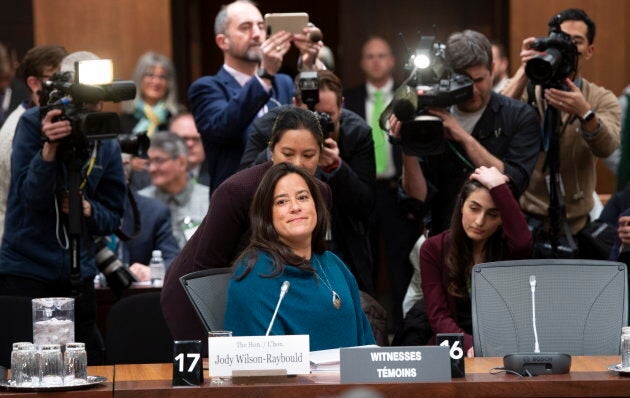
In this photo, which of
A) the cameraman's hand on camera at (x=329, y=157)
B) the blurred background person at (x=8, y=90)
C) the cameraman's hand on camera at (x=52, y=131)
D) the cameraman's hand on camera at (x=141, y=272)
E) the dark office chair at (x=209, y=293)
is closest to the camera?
the dark office chair at (x=209, y=293)

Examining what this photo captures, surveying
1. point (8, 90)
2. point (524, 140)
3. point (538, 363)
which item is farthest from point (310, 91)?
point (8, 90)

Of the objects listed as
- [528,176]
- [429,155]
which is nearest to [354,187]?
[429,155]

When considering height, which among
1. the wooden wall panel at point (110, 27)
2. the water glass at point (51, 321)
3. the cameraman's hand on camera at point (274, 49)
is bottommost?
the water glass at point (51, 321)

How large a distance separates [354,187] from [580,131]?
3.29 feet

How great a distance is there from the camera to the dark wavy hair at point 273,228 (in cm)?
385

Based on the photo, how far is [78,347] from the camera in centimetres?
336

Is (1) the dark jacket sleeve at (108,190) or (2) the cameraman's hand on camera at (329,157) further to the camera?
(1) the dark jacket sleeve at (108,190)

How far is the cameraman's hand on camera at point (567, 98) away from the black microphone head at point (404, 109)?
1.84 ft

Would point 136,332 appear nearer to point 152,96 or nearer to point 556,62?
point 556,62

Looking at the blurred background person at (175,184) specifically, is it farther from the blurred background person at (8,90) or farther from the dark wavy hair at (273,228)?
the dark wavy hair at (273,228)

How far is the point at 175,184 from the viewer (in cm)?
688

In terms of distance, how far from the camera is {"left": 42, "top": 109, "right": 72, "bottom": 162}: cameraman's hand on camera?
15.8 feet

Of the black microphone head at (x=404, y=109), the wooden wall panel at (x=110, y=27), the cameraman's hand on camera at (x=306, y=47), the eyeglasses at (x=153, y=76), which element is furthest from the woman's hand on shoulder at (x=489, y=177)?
the wooden wall panel at (x=110, y=27)

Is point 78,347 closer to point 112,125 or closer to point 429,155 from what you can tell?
point 112,125
